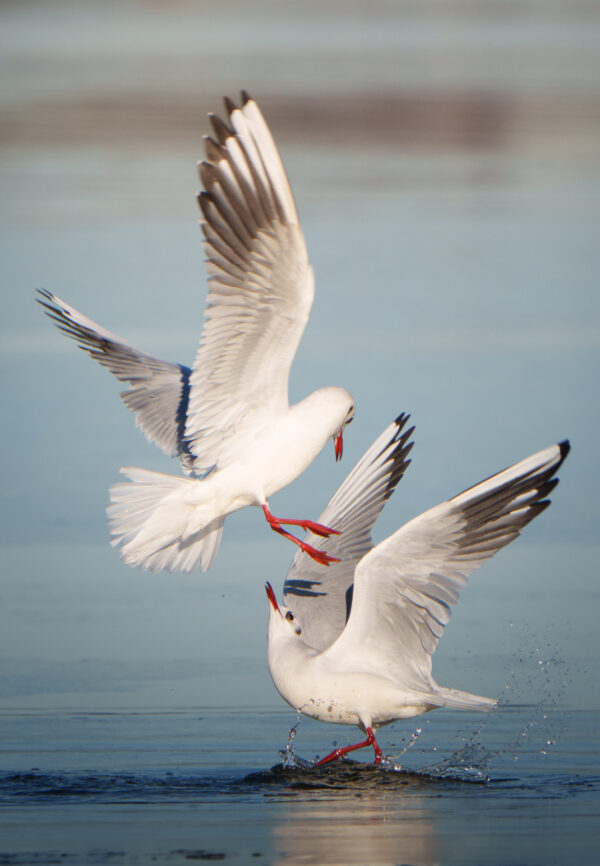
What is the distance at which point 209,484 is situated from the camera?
22.7 ft

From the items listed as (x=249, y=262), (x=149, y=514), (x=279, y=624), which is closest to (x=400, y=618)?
(x=279, y=624)

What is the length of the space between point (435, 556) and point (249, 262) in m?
1.47

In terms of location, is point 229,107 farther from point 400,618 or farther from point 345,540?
point 345,540

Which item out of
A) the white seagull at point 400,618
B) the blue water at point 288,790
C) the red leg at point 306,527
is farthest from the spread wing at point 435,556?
the blue water at point 288,790

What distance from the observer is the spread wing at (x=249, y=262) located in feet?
20.8

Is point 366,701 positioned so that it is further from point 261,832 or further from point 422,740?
point 261,832

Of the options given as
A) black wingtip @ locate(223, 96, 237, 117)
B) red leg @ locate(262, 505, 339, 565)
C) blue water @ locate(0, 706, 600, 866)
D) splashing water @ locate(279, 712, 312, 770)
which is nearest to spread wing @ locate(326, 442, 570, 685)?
red leg @ locate(262, 505, 339, 565)

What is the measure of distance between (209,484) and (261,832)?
6.63 feet

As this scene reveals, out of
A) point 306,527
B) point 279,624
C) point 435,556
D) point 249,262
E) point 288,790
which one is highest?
point 249,262

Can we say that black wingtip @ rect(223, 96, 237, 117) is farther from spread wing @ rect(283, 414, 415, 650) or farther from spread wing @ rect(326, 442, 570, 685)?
spread wing @ rect(283, 414, 415, 650)

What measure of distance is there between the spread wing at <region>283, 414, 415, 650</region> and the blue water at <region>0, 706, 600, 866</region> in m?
0.56

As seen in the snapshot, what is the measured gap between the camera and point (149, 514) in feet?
22.8

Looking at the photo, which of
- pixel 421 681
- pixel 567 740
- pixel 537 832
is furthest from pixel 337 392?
pixel 537 832

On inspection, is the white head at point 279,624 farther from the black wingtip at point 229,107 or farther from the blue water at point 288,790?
the black wingtip at point 229,107
